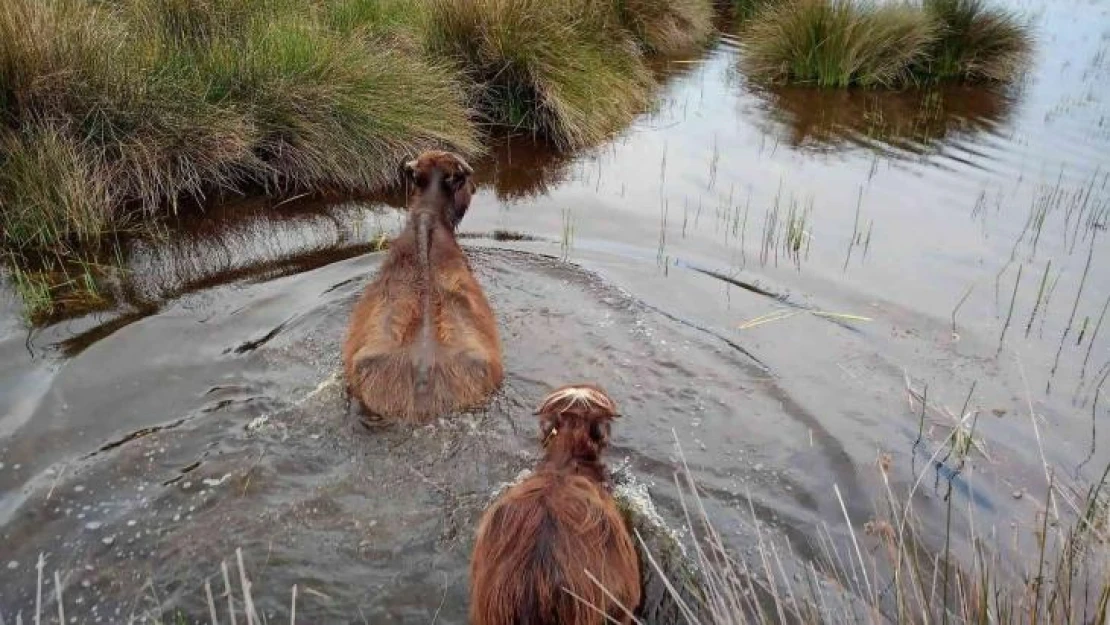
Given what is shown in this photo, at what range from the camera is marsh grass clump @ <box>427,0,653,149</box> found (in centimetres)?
984

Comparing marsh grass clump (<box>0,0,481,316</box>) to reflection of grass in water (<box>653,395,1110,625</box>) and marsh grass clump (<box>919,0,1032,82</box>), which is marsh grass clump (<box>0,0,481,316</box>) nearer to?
reflection of grass in water (<box>653,395,1110,625</box>)

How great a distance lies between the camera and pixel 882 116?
37.8 ft

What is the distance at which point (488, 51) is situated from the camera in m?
9.98

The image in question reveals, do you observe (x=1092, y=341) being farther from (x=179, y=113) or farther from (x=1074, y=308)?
(x=179, y=113)

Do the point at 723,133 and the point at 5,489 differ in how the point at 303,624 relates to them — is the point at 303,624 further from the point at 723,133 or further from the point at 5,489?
the point at 723,133

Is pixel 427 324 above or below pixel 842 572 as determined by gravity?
above

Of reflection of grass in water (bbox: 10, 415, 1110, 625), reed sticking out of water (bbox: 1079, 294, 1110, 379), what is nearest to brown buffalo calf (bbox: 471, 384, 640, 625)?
reflection of grass in water (bbox: 10, 415, 1110, 625)

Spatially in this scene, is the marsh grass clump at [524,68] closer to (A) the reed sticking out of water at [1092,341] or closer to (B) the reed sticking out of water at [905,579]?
(A) the reed sticking out of water at [1092,341]

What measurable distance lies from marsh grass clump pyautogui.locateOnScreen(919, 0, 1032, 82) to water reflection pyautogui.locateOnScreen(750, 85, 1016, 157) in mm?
382

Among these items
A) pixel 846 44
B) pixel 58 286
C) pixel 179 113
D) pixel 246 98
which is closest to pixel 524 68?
pixel 246 98

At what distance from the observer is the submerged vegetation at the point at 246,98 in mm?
6727

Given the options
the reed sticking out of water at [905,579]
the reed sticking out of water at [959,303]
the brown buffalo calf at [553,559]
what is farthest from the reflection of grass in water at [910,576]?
the reed sticking out of water at [959,303]

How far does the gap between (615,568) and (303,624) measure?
1279 mm

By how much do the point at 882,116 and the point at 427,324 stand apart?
28.6 feet
